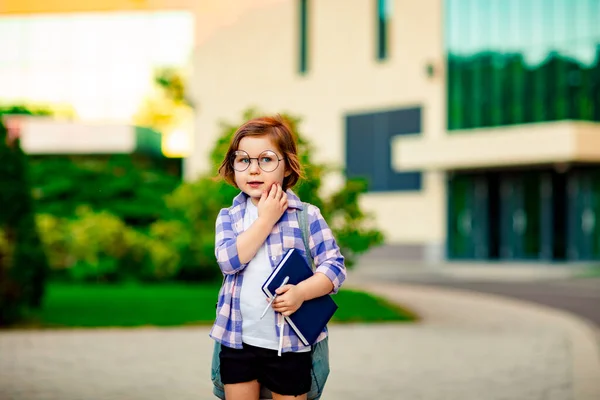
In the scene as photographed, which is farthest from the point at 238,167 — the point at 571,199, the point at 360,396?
the point at 571,199

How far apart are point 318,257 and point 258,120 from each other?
54 centimetres

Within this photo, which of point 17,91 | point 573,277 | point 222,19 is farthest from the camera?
point 17,91

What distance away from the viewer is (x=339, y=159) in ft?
129

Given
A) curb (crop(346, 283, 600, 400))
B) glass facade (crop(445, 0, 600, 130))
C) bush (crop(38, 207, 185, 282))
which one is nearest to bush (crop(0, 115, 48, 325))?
curb (crop(346, 283, 600, 400))

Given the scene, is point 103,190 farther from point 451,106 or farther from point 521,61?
point 521,61

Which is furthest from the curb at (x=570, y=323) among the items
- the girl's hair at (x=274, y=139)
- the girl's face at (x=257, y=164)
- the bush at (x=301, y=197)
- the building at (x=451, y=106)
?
the building at (x=451, y=106)

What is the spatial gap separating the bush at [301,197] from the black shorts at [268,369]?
21.7 ft

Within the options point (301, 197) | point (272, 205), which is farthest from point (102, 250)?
point (272, 205)

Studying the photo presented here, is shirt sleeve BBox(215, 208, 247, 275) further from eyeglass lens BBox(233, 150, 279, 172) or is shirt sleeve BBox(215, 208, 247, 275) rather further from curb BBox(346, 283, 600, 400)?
curb BBox(346, 283, 600, 400)

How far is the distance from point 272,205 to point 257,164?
0.62ft

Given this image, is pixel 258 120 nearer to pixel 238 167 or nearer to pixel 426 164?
pixel 238 167

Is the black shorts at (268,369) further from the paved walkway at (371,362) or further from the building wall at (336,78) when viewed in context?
the building wall at (336,78)

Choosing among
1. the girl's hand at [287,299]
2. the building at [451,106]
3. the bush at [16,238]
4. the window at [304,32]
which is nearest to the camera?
the girl's hand at [287,299]

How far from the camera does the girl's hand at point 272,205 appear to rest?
340 centimetres
